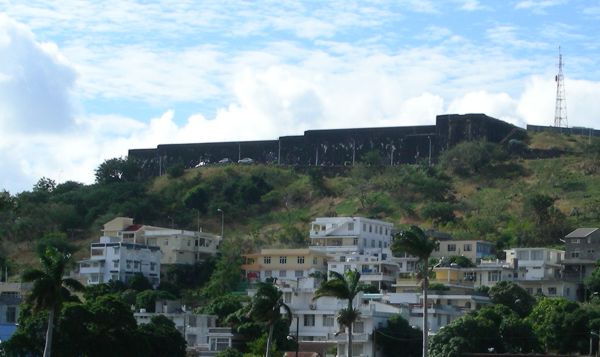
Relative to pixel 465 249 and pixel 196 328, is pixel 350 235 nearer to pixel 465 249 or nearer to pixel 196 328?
pixel 465 249

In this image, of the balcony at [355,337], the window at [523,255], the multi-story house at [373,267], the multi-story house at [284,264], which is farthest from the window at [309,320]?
the window at [523,255]

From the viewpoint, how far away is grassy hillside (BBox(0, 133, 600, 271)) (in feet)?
374

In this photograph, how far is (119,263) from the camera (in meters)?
104

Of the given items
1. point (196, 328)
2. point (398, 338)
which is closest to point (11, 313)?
point (196, 328)

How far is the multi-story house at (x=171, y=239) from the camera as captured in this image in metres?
109

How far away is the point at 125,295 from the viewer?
313 feet

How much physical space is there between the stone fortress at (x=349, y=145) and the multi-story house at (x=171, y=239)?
2151 centimetres

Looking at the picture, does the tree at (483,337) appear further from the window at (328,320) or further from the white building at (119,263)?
the white building at (119,263)

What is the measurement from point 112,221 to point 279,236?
1298cm

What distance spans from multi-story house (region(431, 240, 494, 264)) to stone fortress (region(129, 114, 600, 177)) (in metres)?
25.9

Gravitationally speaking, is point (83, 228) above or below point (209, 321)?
above

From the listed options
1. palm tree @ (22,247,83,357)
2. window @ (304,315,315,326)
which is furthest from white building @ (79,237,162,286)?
palm tree @ (22,247,83,357)

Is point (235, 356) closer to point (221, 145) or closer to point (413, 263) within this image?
point (413, 263)

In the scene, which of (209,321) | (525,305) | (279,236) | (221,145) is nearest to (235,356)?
(209,321)
